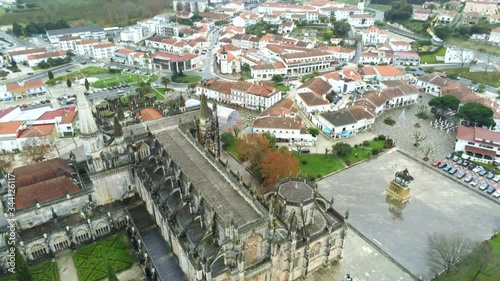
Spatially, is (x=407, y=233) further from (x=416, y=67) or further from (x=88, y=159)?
(x=416, y=67)

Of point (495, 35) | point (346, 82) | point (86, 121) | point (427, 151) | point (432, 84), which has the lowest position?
point (427, 151)

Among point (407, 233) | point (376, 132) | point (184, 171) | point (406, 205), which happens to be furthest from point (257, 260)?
point (376, 132)

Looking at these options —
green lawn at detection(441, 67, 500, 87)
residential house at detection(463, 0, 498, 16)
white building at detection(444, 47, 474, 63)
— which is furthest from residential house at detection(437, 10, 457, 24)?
green lawn at detection(441, 67, 500, 87)

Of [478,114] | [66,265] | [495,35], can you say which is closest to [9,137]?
[66,265]


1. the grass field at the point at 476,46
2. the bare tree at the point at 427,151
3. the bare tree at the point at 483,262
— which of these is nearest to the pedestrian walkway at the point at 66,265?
the bare tree at the point at 483,262

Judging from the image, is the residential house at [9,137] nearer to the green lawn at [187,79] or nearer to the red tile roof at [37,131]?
the red tile roof at [37,131]

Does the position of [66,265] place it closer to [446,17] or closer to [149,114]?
[149,114]

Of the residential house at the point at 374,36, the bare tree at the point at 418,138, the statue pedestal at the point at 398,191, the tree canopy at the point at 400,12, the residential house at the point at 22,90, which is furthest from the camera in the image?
the tree canopy at the point at 400,12
